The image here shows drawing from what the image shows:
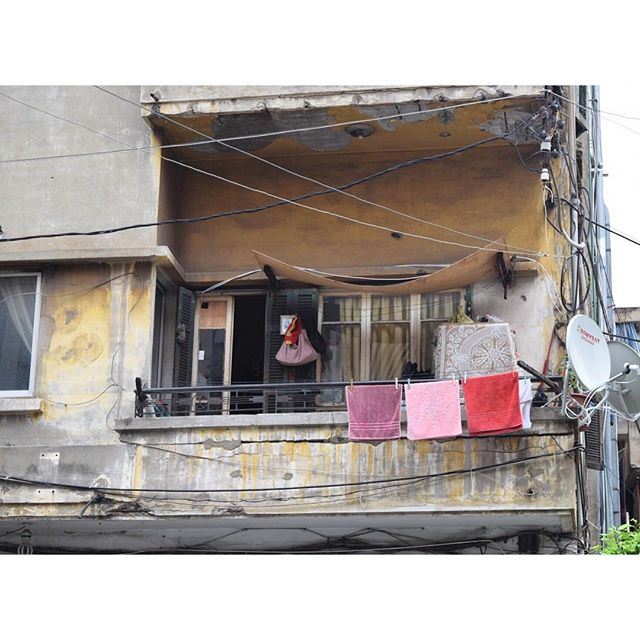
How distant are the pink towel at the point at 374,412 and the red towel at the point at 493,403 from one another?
0.85 meters

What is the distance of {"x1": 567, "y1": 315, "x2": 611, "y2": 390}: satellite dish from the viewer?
12797mm

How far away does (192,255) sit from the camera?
16.2 metres

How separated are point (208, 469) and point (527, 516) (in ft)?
12.3

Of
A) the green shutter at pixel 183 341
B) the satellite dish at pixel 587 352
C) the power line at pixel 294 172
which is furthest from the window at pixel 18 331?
the satellite dish at pixel 587 352

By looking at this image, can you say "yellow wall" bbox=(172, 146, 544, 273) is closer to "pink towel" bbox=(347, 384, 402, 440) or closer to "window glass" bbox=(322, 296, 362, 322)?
"window glass" bbox=(322, 296, 362, 322)

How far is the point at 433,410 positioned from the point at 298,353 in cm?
261

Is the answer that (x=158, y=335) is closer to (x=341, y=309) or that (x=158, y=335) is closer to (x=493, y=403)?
(x=341, y=309)

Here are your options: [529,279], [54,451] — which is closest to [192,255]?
[54,451]

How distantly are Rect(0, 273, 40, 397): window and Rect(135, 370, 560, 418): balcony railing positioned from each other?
1.55 m

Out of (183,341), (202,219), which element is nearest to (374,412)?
(183,341)

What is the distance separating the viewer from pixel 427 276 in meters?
14.5

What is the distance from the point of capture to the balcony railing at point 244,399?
559 inches

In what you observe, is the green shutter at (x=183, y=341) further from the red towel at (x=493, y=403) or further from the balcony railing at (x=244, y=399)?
the red towel at (x=493, y=403)

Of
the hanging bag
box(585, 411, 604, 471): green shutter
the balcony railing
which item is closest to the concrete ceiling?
the hanging bag
